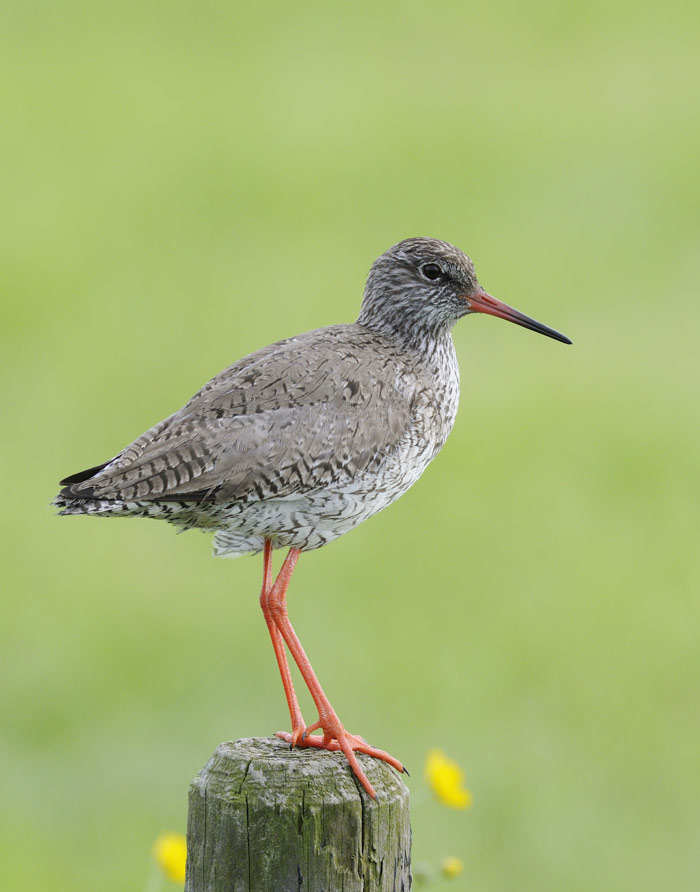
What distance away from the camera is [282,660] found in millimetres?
5184

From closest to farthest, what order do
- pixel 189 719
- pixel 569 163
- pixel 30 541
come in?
pixel 189 719 < pixel 30 541 < pixel 569 163

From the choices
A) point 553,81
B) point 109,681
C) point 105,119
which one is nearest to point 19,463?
point 109,681

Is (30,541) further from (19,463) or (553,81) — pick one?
(553,81)

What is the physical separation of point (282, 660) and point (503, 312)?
1737 mm

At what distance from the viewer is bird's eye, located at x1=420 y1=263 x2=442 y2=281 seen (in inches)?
223

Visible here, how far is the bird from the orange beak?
455 millimetres

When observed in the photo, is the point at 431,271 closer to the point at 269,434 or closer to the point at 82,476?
the point at 269,434

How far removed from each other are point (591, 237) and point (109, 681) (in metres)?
8.60

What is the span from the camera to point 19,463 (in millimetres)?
12000

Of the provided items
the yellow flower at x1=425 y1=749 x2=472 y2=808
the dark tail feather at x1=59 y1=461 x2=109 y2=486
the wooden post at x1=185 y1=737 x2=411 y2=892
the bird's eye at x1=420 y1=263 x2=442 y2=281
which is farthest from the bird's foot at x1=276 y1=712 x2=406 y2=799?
the bird's eye at x1=420 y1=263 x2=442 y2=281

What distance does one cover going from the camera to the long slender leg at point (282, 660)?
15.6 feet

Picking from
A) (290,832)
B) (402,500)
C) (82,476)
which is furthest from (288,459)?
(402,500)

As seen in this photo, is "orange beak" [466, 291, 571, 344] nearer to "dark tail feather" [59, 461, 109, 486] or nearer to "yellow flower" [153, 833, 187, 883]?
"dark tail feather" [59, 461, 109, 486]

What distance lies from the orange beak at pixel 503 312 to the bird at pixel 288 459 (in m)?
0.45
